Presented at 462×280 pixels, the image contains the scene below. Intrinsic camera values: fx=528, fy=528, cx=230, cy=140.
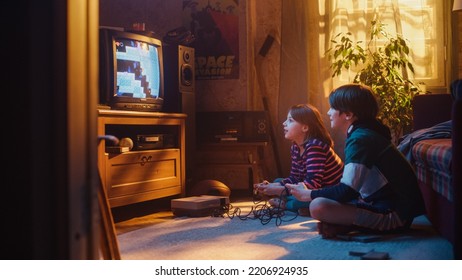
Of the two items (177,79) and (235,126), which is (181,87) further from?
(235,126)

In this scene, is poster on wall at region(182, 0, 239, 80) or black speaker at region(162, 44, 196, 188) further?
poster on wall at region(182, 0, 239, 80)

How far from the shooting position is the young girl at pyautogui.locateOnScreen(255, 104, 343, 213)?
7.78ft

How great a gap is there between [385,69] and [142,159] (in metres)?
1.63

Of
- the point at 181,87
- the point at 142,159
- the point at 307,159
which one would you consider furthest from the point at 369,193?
the point at 181,87

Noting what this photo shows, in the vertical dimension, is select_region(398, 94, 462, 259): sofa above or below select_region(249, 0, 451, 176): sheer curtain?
below

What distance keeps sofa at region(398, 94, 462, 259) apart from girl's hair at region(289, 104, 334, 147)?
0.36m

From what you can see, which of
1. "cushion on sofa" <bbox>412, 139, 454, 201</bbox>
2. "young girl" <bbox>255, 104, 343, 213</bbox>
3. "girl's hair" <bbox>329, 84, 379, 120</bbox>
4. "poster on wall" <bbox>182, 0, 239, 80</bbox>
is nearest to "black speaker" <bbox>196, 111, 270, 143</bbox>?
"poster on wall" <bbox>182, 0, 239, 80</bbox>

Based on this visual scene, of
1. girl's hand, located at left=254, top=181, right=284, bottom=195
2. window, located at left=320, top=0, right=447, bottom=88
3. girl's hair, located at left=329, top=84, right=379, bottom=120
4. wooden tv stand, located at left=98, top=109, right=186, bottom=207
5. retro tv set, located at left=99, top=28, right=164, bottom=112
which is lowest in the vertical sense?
girl's hand, located at left=254, top=181, right=284, bottom=195

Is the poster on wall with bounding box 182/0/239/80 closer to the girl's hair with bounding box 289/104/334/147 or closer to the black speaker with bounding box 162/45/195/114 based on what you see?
the black speaker with bounding box 162/45/195/114

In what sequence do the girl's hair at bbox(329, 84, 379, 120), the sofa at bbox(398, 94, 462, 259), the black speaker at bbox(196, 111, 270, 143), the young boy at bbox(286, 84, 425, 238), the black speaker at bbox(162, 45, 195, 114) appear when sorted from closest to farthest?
the sofa at bbox(398, 94, 462, 259), the young boy at bbox(286, 84, 425, 238), the girl's hair at bbox(329, 84, 379, 120), the black speaker at bbox(162, 45, 195, 114), the black speaker at bbox(196, 111, 270, 143)

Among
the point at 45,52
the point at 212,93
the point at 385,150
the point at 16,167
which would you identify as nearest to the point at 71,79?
the point at 45,52

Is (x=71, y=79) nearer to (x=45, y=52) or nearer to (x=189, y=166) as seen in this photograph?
(x=45, y=52)

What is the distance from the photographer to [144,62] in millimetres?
2648
